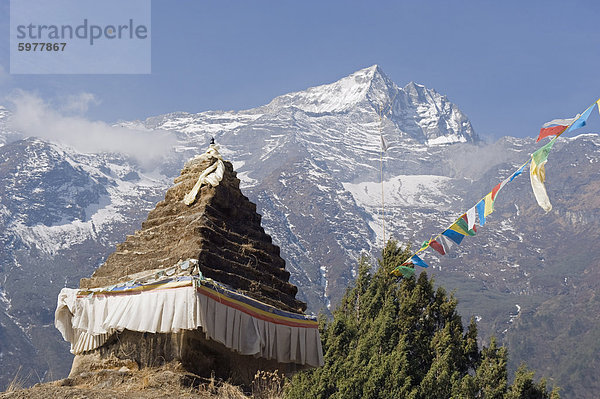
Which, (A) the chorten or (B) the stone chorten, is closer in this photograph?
(A) the chorten

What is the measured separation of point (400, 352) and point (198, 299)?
12870mm

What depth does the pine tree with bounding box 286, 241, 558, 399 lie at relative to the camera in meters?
26.0

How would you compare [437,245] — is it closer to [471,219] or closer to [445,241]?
[445,241]

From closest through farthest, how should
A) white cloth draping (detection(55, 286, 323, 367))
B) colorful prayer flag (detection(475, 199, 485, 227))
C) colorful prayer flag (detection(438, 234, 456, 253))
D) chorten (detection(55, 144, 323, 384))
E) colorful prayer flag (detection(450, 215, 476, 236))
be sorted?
1. white cloth draping (detection(55, 286, 323, 367))
2. chorten (detection(55, 144, 323, 384))
3. colorful prayer flag (detection(475, 199, 485, 227))
4. colorful prayer flag (detection(450, 215, 476, 236))
5. colorful prayer flag (detection(438, 234, 456, 253))

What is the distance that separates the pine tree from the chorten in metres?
6.71

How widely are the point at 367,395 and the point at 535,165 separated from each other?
9.81 meters

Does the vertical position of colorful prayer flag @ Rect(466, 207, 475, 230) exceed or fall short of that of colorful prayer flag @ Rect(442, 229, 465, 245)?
A: it exceeds it

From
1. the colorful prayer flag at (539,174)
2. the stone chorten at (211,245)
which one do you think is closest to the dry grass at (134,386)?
the stone chorten at (211,245)

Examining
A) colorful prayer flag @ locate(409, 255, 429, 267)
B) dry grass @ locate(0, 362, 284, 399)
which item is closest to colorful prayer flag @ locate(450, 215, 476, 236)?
colorful prayer flag @ locate(409, 255, 429, 267)

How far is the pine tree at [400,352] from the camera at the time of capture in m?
26.0

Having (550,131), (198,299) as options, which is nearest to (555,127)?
(550,131)

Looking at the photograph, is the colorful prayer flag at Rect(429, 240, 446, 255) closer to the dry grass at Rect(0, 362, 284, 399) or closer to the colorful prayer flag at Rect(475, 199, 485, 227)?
the colorful prayer flag at Rect(475, 199, 485, 227)

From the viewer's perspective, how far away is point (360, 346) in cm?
2688

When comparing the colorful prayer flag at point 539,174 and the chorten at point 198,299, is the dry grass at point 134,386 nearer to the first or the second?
the chorten at point 198,299
